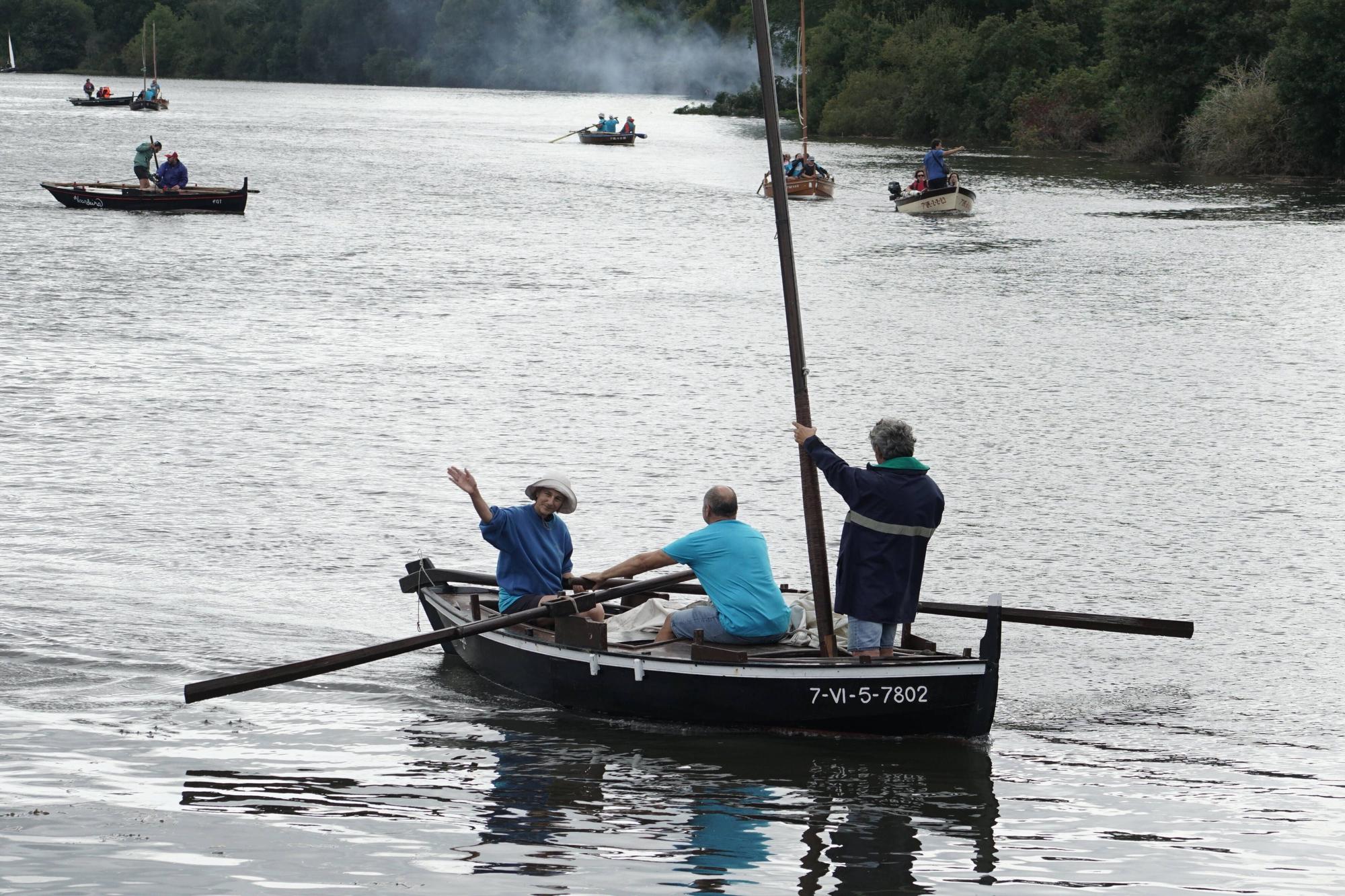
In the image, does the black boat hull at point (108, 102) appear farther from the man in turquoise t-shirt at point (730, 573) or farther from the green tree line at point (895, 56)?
the man in turquoise t-shirt at point (730, 573)

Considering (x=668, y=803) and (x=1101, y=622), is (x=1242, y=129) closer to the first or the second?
Answer: (x=1101, y=622)

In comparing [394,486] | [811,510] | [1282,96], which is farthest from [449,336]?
[1282,96]

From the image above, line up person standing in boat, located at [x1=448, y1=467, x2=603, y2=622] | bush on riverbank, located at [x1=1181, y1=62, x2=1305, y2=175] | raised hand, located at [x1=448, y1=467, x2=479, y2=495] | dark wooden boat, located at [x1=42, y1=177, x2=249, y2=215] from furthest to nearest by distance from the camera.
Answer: bush on riverbank, located at [x1=1181, y1=62, x2=1305, y2=175], dark wooden boat, located at [x1=42, y1=177, x2=249, y2=215], person standing in boat, located at [x1=448, y1=467, x2=603, y2=622], raised hand, located at [x1=448, y1=467, x2=479, y2=495]

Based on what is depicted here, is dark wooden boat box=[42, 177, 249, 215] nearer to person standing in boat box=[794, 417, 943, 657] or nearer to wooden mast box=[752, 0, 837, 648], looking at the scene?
wooden mast box=[752, 0, 837, 648]

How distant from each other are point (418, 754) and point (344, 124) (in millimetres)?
98059

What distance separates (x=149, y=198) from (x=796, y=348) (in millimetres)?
37475

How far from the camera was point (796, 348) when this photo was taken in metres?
11.2

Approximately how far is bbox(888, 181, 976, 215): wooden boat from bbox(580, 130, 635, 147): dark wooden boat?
38894mm

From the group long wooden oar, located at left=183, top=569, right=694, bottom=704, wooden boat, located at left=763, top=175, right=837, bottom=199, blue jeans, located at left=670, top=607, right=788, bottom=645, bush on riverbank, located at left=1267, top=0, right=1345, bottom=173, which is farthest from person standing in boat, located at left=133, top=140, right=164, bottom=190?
bush on riverbank, located at left=1267, top=0, right=1345, bottom=173

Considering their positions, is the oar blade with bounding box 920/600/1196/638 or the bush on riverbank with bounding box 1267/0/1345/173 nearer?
the oar blade with bounding box 920/600/1196/638

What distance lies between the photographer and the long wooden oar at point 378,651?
1053 centimetres

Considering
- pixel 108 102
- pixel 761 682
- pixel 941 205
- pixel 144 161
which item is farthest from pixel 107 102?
pixel 761 682

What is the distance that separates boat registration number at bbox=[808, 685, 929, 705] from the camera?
1034 centimetres

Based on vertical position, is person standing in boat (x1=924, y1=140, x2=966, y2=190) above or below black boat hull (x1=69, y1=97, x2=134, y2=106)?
below
